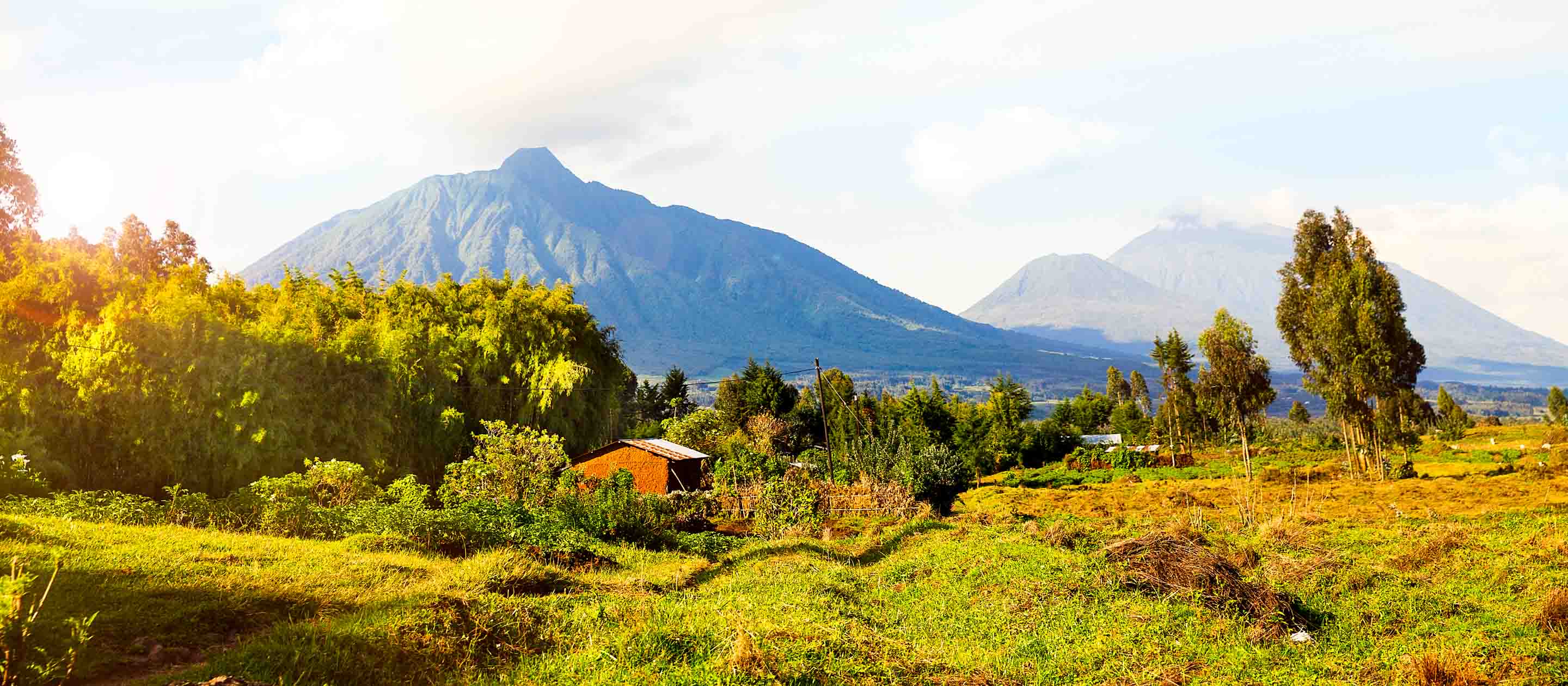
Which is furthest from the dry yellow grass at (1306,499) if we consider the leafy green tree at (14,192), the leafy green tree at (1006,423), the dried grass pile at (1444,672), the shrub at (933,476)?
the leafy green tree at (14,192)

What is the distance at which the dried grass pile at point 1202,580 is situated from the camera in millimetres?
9531

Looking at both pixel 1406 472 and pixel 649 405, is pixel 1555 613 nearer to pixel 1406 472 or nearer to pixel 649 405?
pixel 1406 472

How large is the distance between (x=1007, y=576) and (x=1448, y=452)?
150 feet

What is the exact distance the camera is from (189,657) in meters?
6.40

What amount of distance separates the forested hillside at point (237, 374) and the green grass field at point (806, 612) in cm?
688

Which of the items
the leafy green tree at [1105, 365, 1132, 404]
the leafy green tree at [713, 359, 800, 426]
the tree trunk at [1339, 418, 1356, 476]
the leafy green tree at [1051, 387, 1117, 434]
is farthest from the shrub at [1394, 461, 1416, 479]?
the leafy green tree at [1105, 365, 1132, 404]

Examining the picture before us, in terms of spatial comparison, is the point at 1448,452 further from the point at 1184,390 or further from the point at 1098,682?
the point at 1098,682

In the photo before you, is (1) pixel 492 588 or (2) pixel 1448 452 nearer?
(1) pixel 492 588

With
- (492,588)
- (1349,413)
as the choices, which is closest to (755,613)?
(492,588)

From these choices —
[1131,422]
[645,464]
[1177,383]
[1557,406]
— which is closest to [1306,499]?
[645,464]

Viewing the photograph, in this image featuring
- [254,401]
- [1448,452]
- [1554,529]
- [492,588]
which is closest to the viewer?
[492,588]

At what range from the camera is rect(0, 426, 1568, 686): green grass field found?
6441 mm

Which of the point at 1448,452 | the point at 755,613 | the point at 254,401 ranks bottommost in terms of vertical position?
the point at 1448,452

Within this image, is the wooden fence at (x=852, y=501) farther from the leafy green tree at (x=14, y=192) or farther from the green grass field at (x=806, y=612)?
the leafy green tree at (x=14, y=192)
